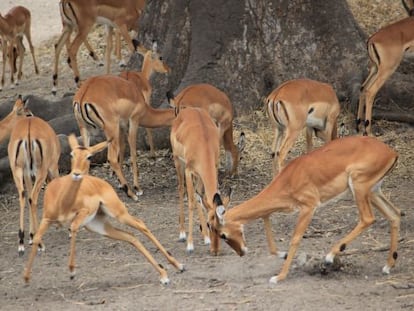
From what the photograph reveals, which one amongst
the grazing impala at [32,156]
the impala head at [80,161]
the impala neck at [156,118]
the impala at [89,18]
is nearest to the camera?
the impala head at [80,161]

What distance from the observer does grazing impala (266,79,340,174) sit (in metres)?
8.84

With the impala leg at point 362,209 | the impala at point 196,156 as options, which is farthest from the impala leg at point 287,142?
the impala leg at point 362,209

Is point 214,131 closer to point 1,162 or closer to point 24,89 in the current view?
point 1,162

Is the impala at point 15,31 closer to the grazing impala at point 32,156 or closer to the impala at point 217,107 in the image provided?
the impala at point 217,107

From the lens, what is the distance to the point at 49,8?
18625 mm

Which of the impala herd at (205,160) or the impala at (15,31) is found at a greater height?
the impala herd at (205,160)

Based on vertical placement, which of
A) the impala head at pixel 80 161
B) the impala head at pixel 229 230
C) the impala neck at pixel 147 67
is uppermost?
the impala head at pixel 80 161

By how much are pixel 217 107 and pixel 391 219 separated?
9.02 feet

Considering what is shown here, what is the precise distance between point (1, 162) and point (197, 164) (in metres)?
2.85

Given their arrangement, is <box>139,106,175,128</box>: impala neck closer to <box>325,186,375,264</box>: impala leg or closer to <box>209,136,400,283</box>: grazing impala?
<box>209,136,400,283</box>: grazing impala

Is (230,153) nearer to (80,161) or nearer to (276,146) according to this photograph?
(276,146)

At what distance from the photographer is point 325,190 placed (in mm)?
6773

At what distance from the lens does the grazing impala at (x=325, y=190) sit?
6.68 m

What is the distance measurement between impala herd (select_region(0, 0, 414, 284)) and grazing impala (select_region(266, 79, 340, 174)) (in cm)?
1
